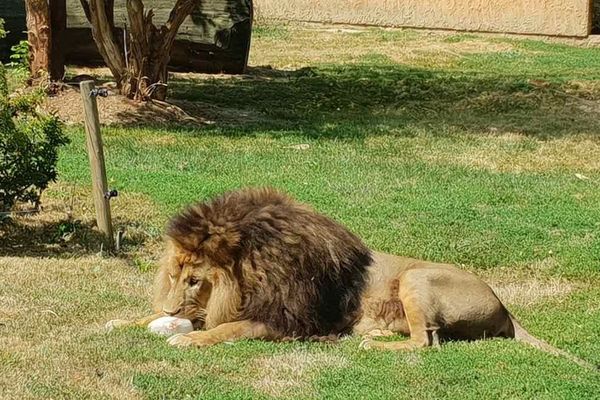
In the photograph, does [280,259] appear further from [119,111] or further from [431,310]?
[119,111]

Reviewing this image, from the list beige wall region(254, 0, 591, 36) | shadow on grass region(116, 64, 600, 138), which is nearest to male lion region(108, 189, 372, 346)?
shadow on grass region(116, 64, 600, 138)

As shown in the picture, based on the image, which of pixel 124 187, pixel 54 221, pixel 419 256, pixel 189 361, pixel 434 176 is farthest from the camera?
pixel 434 176

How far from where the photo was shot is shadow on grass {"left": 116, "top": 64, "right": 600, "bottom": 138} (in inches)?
580

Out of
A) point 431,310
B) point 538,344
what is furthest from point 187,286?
point 538,344

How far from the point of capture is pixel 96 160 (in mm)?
8828

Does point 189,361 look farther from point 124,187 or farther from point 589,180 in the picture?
A: point 589,180

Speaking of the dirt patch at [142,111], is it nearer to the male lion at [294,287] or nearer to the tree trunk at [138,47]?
the tree trunk at [138,47]

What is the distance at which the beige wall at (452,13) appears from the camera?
76.8ft

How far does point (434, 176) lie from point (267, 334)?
564 cm

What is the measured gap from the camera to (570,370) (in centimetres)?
608

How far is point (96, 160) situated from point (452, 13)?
16.6 m

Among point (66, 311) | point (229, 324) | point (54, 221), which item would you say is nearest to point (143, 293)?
point (66, 311)

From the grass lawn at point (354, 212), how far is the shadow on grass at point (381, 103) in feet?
0.18

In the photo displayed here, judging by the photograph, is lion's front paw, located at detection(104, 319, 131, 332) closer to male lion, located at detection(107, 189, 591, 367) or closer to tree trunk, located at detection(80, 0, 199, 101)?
male lion, located at detection(107, 189, 591, 367)
